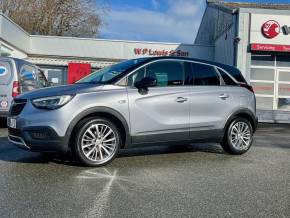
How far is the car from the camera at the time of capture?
6223 millimetres

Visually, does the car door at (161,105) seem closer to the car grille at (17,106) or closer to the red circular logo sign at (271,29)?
the car grille at (17,106)

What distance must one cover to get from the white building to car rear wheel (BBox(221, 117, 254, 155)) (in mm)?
10187

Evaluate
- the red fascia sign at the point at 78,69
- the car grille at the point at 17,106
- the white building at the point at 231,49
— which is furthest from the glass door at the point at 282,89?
the car grille at the point at 17,106

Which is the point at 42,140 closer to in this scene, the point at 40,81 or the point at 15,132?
the point at 15,132

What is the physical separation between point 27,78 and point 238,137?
5904 millimetres

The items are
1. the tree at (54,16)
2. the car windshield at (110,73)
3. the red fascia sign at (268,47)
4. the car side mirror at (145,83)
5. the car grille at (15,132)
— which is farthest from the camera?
the tree at (54,16)

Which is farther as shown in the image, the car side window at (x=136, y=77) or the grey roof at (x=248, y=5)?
the grey roof at (x=248, y=5)

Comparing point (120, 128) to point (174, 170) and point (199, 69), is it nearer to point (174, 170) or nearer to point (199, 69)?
point (174, 170)

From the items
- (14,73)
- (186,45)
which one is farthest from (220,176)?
(186,45)

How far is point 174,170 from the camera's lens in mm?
6496

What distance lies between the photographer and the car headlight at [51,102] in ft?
20.2

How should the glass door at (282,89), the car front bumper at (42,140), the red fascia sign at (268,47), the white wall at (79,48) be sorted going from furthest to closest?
the white wall at (79,48), the glass door at (282,89), the red fascia sign at (268,47), the car front bumper at (42,140)

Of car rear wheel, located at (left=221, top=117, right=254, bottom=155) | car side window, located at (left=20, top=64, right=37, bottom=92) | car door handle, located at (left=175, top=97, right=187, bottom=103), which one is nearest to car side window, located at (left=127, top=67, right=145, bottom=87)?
car door handle, located at (left=175, top=97, right=187, bottom=103)

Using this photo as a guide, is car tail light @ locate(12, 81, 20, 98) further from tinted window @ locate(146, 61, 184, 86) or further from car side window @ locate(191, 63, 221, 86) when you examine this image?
car side window @ locate(191, 63, 221, 86)
